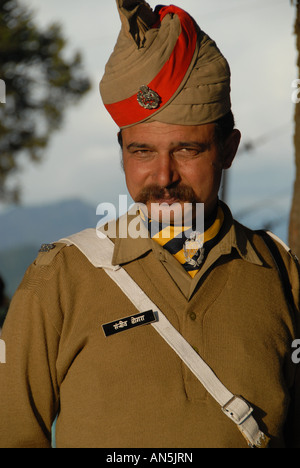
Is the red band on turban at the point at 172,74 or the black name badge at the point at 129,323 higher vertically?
the red band on turban at the point at 172,74

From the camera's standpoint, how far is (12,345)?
109 inches

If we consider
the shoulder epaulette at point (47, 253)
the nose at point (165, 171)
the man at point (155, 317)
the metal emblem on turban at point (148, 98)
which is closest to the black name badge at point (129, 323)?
the man at point (155, 317)

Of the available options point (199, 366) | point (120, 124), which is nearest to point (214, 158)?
point (120, 124)

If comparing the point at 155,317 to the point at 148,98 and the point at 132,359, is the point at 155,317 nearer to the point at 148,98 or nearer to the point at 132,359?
the point at 132,359

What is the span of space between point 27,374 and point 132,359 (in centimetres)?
43

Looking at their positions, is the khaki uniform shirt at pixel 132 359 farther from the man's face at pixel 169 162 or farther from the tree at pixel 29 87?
the tree at pixel 29 87

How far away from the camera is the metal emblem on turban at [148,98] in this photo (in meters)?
2.83

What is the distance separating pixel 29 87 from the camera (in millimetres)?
15617

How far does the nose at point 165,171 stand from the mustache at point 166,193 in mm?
28

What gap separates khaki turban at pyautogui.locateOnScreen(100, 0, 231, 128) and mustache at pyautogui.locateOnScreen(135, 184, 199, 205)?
0.89 ft

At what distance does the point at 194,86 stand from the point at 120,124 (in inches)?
14.1

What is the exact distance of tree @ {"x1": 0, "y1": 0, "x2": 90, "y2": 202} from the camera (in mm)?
14939

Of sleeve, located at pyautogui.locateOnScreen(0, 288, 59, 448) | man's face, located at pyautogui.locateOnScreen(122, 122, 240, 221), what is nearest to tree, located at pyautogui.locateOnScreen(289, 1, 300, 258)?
man's face, located at pyautogui.locateOnScreen(122, 122, 240, 221)

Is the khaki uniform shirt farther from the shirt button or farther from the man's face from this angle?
the man's face
